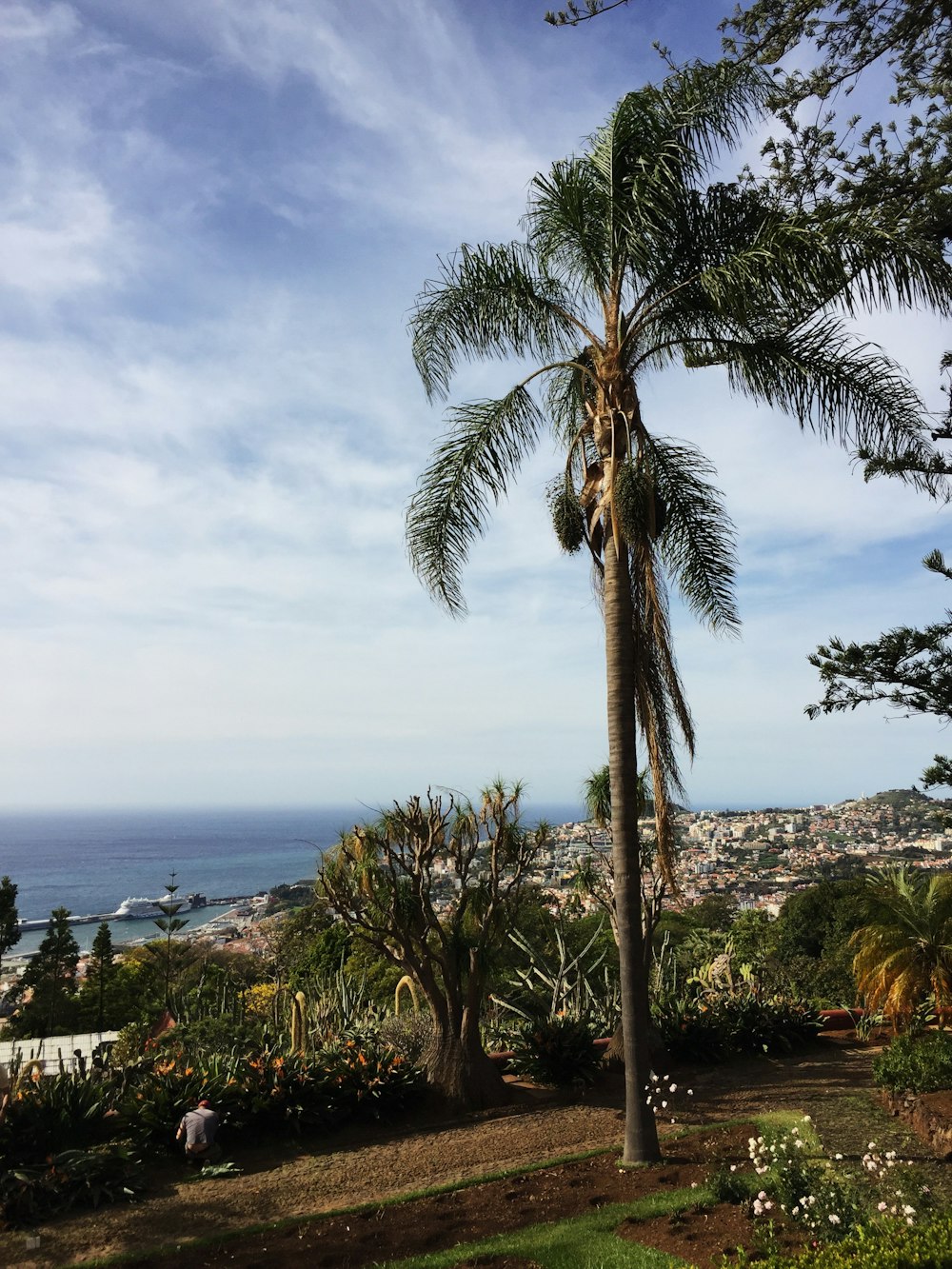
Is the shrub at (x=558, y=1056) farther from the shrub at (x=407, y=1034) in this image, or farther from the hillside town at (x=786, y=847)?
the hillside town at (x=786, y=847)

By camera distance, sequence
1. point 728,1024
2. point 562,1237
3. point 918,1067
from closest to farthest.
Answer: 1. point 562,1237
2. point 918,1067
3. point 728,1024

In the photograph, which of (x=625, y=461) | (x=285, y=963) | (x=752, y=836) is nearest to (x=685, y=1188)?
(x=625, y=461)

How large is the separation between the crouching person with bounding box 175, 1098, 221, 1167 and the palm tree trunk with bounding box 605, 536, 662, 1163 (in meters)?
3.44

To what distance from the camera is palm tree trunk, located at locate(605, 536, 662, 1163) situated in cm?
705

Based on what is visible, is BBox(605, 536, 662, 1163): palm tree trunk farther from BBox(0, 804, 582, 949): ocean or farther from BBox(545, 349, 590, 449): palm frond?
BBox(0, 804, 582, 949): ocean

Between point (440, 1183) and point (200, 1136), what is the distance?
207 centimetres

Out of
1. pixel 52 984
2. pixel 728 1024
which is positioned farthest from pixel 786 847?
pixel 728 1024

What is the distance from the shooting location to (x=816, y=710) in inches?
352

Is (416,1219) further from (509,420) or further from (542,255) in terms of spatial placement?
(542,255)

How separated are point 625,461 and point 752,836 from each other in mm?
48611

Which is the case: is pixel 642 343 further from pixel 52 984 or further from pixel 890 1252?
pixel 52 984

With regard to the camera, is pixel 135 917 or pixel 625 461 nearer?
pixel 625 461

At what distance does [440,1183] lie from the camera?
6555 millimetres

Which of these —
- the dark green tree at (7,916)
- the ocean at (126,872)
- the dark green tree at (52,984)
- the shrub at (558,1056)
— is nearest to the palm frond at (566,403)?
the shrub at (558,1056)
